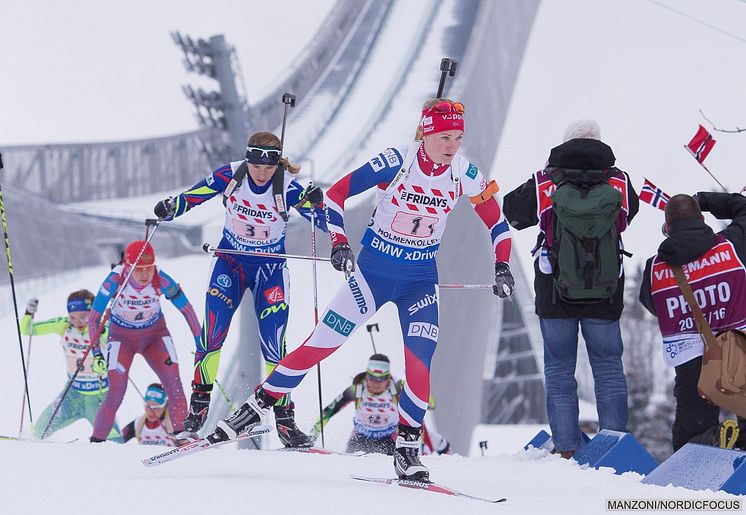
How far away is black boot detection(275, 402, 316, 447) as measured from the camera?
6.20 m

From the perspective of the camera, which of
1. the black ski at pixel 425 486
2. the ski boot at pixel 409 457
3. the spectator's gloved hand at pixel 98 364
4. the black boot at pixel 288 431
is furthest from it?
the spectator's gloved hand at pixel 98 364

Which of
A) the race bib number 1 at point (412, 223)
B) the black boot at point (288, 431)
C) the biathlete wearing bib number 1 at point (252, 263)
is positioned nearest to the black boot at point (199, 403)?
the biathlete wearing bib number 1 at point (252, 263)

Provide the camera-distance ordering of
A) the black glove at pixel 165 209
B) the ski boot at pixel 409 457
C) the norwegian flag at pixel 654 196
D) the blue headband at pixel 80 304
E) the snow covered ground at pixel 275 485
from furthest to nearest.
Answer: the blue headband at pixel 80 304, the black glove at pixel 165 209, the norwegian flag at pixel 654 196, the ski boot at pixel 409 457, the snow covered ground at pixel 275 485

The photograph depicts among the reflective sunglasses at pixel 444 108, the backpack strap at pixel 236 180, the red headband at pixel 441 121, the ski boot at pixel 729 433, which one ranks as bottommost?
the ski boot at pixel 729 433

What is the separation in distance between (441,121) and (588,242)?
97 centimetres

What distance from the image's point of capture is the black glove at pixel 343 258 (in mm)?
4602

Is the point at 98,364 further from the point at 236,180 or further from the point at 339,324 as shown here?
the point at 339,324

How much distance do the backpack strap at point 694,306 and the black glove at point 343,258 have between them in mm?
1559

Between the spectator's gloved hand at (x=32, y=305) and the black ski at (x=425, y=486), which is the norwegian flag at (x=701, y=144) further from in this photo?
the spectator's gloved hand at (x=32, y=305)

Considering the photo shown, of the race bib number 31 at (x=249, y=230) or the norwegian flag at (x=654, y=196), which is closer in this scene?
the norwegian flag at (x=654, y=196)

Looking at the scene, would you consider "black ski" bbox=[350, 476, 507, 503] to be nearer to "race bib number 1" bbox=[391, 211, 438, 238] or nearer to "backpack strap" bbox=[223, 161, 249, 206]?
"race bib number 1" bbox=[391, 211, 438, 238]

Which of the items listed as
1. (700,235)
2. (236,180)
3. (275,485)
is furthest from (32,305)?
(700,235)

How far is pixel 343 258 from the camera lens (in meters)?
4.61

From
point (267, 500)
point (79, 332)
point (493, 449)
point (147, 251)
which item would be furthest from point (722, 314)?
point (493, 449)
